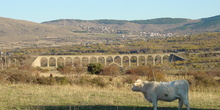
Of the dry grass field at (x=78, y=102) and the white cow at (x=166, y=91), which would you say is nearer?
the white cow at (x=166, y=91)

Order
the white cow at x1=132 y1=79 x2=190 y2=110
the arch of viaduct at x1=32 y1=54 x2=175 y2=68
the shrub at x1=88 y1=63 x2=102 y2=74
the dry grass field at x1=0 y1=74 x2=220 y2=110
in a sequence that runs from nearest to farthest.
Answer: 1. the white cow at x1=132 y1=79 x2=190 y2=110
2. the dry grass field at x1=0 y1=74 x2=220 y2=110
3. the shrub at x1=88 y1=63 x2=102 y2=74
4. the arch of viaduct at x1=32 y1=54 x2=175 y2=68

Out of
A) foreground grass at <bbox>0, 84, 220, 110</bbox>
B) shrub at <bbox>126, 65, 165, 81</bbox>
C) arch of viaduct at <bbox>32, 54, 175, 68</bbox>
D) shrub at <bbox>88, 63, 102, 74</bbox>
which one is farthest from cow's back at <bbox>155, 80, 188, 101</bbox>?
arch of viaduct at <bbox>32, 54, 175, 68</bbox>

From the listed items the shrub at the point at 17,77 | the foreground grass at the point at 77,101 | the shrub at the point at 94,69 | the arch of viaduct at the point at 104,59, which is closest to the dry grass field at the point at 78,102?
the foreground grass at the point at 77,101

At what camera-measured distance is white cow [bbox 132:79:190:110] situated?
9375 millimetres

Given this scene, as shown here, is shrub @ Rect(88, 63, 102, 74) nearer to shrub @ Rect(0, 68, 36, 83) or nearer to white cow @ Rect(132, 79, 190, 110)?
shrub @ Rect(0, 68, 36, 83)

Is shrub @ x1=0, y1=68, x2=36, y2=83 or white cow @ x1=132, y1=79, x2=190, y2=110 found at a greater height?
white cow @ x1=132, y1=79, x2=190, y2=110

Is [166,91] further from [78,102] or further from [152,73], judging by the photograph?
[152,73]

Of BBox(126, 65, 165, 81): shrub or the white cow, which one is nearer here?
the white cow

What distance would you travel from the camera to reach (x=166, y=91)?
9398mm

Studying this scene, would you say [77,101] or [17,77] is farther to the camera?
[17,77]

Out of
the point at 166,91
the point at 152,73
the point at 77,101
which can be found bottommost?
the point at 152,73

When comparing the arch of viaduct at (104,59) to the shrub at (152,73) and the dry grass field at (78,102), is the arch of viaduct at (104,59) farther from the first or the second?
A: the dry grass field at (78,102)

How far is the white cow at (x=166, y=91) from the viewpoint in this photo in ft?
30.8

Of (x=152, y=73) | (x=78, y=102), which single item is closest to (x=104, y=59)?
(x=152, y=73)
